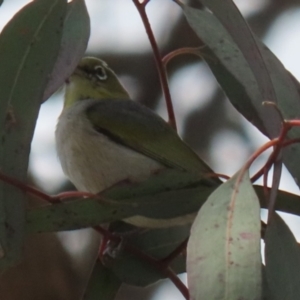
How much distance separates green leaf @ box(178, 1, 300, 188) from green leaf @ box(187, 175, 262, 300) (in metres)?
0.23

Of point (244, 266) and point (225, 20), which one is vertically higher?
point (225, 20)

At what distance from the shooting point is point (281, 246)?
141 centimetres

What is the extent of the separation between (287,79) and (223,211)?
1.52ft

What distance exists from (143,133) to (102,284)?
1.83ft

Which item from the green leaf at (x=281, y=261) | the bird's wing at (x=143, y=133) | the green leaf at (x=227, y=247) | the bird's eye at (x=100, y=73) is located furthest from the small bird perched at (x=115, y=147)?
the green leaf at (x=227, y=247)

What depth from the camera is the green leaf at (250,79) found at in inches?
58.2

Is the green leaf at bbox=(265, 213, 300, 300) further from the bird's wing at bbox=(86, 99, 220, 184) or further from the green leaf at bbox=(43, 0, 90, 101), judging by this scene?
the bird's wing at bbox=(86, 99, 220, 184)

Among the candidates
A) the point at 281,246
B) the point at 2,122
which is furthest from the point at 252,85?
the point at 2,122

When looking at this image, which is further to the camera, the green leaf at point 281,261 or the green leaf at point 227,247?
the green leaf at point 281,261

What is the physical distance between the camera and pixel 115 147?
2215mm

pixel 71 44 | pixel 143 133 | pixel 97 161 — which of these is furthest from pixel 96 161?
pixel 71 44

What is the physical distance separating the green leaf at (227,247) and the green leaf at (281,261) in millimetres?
125

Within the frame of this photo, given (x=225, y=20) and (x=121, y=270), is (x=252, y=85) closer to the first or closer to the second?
(x=225, y=20)

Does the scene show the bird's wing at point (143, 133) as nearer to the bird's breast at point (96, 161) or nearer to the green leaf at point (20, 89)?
the bird's breast at point (96, 161)
